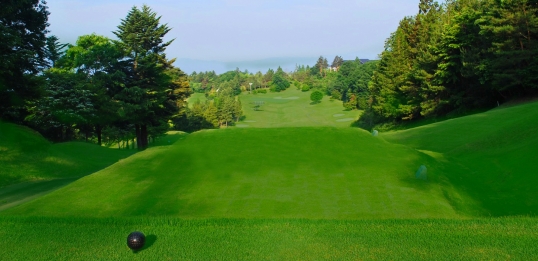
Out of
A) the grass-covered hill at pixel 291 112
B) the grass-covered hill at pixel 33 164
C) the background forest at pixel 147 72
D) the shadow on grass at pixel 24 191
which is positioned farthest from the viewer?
the grass-covered hill at pixel 291 112

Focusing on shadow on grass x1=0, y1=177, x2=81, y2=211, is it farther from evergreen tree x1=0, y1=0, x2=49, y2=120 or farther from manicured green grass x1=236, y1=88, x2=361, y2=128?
manicured green grass x1=236, y1=88, x2=361, y2=128

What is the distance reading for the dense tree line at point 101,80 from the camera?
2914cm

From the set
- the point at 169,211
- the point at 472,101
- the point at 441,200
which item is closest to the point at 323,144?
the point at 441,200

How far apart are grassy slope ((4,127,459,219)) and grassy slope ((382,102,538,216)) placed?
1622 mm

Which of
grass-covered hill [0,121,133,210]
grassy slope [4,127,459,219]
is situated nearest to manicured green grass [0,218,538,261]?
grassy slope [4,127,459,219]

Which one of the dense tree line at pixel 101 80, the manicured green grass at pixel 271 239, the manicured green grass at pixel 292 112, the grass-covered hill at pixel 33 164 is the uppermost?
the dense tree line at pixel 101 80

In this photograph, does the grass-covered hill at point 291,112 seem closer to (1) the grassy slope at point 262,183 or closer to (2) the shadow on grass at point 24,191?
(2) the shadow on grass at point 24,191

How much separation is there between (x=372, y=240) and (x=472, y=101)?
147ft

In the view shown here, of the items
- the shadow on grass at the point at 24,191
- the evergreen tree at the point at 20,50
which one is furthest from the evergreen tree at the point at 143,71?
the shadow on grass at the point at 24,191

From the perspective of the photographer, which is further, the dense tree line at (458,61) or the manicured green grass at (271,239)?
the dense tree line at (458,61)

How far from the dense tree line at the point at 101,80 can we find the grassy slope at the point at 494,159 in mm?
24551

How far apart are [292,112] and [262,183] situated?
92.1 m

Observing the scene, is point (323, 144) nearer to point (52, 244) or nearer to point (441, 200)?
point (441, 200)

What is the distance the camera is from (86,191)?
1266 centimetres
